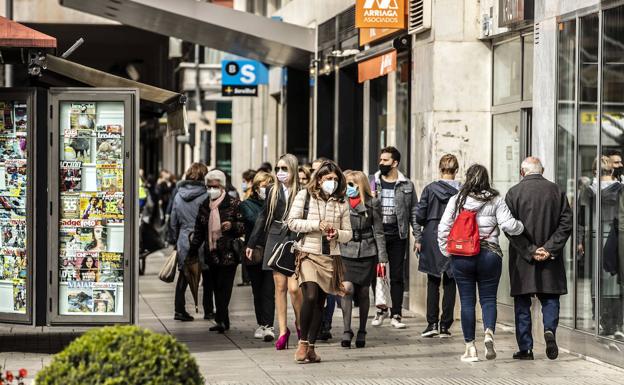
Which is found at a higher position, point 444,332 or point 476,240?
point 476,240

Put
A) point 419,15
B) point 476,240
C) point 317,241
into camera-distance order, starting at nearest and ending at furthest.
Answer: point 476,240, point 317,241, point 419,15

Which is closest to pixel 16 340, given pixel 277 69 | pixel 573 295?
pixel 573 295

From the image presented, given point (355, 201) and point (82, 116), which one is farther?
point (355, 201)

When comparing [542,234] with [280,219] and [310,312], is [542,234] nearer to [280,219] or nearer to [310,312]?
[310,312]

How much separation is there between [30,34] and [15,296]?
7.63ft

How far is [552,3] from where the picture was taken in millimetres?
12953

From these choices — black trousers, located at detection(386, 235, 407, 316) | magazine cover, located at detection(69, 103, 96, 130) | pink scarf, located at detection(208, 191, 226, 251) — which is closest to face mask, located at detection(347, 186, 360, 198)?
black trousers, located at detection(386, 235, 407, 316)

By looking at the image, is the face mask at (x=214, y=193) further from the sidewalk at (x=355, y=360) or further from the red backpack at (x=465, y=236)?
the red backpack at (x=465, y=236)

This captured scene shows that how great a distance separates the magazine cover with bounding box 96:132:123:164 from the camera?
11992 millimetres

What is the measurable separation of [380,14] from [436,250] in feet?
13.9

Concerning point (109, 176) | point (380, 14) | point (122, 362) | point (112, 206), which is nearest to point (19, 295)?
point (112, 206)

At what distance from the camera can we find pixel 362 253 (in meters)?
13.0

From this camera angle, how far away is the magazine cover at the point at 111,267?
12086mm

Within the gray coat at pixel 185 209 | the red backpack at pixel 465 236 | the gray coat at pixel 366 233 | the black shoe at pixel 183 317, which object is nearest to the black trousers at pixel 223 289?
the black shoe at pixel 183 317
